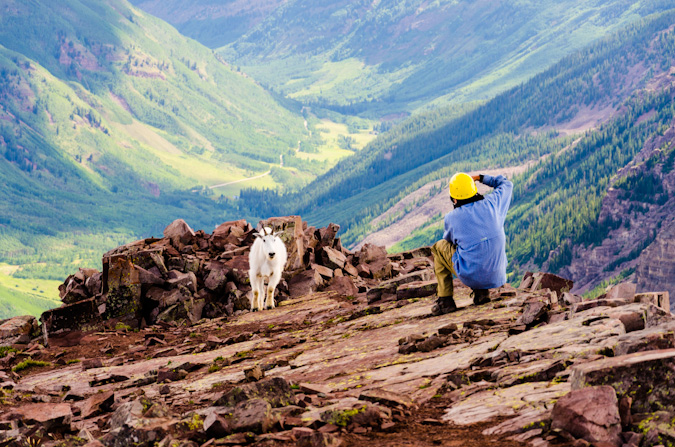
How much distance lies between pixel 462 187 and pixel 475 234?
1.32 meters

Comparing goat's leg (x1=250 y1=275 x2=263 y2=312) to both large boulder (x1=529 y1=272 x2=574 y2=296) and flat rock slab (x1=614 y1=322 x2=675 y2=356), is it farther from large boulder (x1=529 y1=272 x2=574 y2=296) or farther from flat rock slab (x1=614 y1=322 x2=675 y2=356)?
flat rock slab (x1=614 y1=322 x2=675 y2=356)

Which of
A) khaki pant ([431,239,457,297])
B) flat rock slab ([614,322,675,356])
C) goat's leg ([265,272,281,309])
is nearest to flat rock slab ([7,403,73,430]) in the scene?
khaki pant ([431,239,457,297])

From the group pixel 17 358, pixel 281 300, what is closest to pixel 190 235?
pixel 281 300

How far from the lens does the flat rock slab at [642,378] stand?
10859mm

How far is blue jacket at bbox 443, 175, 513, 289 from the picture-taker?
19.7m

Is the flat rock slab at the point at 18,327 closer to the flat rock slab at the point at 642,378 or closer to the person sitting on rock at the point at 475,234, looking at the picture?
the person sitting on rock at the point at 475,234

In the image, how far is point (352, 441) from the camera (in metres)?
11.7

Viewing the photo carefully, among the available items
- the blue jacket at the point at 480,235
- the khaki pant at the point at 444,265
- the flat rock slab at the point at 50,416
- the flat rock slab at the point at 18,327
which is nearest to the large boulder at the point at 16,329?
the flat rock slab at the point at 18,327

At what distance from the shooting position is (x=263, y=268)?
116ft

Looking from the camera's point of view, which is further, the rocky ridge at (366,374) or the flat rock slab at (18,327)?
the flat rock slab at (18,327)

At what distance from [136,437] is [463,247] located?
1035 cm

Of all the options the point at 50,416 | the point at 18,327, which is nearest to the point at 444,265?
the point at 50,416

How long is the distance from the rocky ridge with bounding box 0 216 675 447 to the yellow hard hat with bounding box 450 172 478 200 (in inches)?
131

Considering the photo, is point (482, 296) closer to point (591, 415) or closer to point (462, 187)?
point (462, 187)
